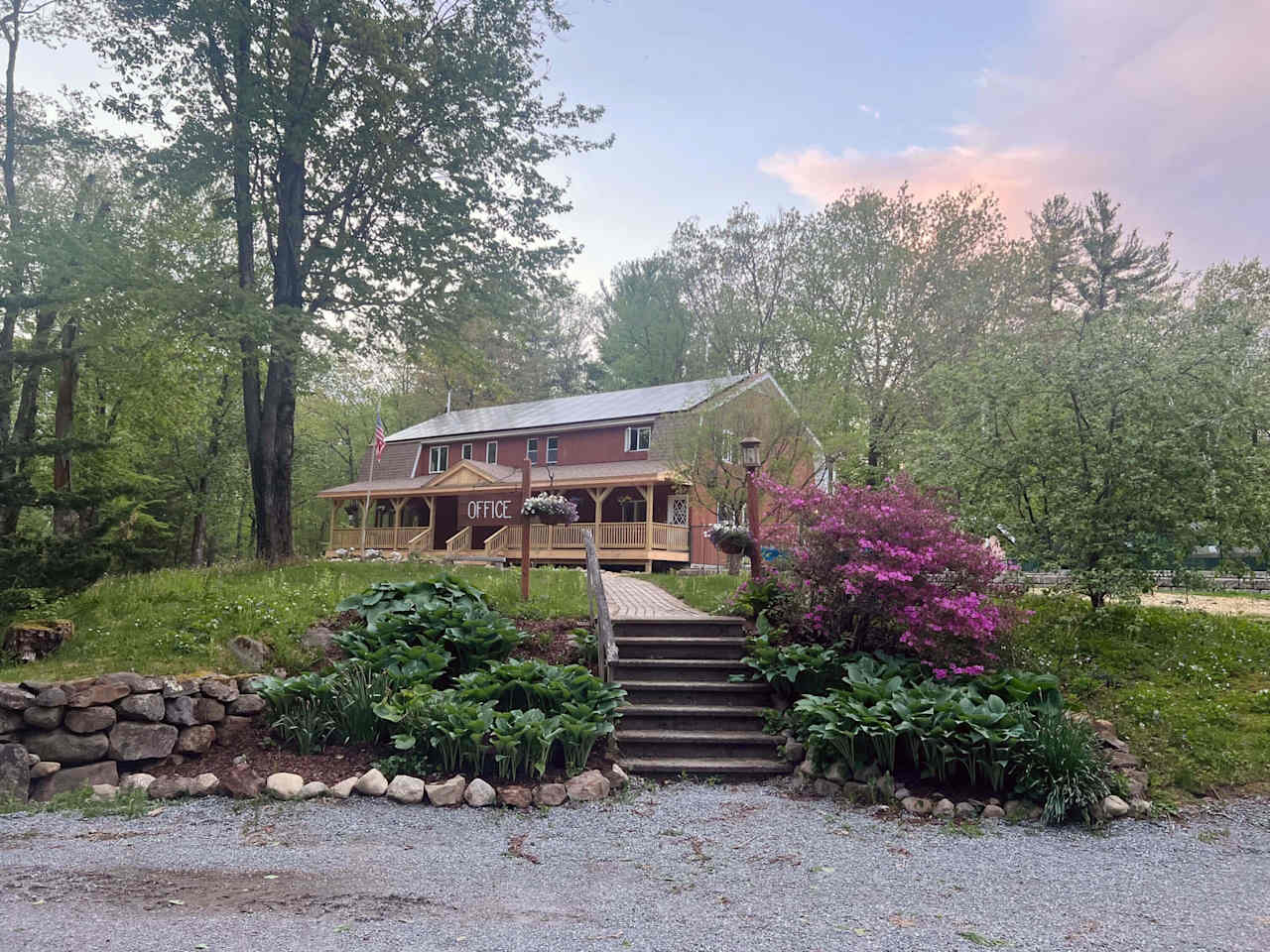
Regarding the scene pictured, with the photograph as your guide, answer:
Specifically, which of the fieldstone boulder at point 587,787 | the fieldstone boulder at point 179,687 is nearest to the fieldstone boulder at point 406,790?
the fieldstone boulder at point 587,787

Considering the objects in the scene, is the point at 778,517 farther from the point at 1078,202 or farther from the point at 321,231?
the point at 1078,202

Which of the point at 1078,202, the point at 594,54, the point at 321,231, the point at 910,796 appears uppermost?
the point at 1078,202

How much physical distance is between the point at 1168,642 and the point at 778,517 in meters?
4.50

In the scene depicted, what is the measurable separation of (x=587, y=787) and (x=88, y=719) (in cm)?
385

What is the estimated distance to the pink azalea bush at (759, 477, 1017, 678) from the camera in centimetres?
721

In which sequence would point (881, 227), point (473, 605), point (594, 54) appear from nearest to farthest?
point (473, 605) < point (594, 54) < point (881, 227)

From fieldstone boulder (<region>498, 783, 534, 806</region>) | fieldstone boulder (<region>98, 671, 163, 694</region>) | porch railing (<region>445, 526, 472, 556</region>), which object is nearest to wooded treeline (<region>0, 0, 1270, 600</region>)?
fieldstone boulder (<region>98, 671, 163, 694</region>)

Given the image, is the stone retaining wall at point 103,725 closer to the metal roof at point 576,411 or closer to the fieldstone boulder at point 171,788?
the fieldstone boulder at point 171,788

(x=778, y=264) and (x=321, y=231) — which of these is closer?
(x=321, y=231)

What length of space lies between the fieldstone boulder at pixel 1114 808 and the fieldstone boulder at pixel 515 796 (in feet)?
13.0

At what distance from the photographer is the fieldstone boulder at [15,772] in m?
5.77

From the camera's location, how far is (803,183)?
15383 mm

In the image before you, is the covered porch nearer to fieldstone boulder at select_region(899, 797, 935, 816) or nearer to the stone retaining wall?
the stone retaining wall

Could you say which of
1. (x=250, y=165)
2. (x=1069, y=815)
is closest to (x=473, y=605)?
(x=1069, y=815)
